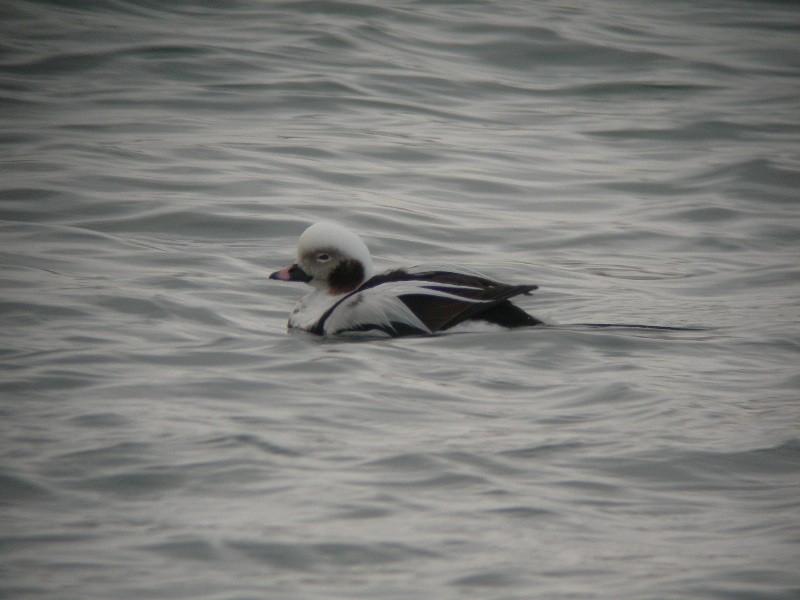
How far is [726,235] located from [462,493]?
5609 millimetres

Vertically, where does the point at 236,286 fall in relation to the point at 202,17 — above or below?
below

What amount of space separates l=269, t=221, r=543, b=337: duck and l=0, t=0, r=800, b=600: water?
0.13 metres

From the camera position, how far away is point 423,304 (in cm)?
659

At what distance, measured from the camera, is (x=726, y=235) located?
951 cm

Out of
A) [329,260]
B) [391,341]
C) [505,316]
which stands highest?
[329,260]

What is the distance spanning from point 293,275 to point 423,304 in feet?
2.78

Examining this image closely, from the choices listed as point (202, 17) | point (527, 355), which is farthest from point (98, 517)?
point (202, 17)

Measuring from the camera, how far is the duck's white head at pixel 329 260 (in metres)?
7.05

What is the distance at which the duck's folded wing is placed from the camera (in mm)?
6582

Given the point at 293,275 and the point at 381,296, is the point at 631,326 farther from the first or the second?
the point at 293,275

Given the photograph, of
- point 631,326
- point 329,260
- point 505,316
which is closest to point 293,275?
point 329,260

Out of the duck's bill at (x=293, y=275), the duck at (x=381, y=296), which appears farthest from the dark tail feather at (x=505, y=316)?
the duck's bill at (x=293, y=275)

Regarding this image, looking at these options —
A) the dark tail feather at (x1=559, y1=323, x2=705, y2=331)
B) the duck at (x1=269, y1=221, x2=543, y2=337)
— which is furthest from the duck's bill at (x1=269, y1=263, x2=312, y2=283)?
the dark tail feather at (x1=559, y1=323, x2=705, y2=331)

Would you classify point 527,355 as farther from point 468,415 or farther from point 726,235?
point 726,235
